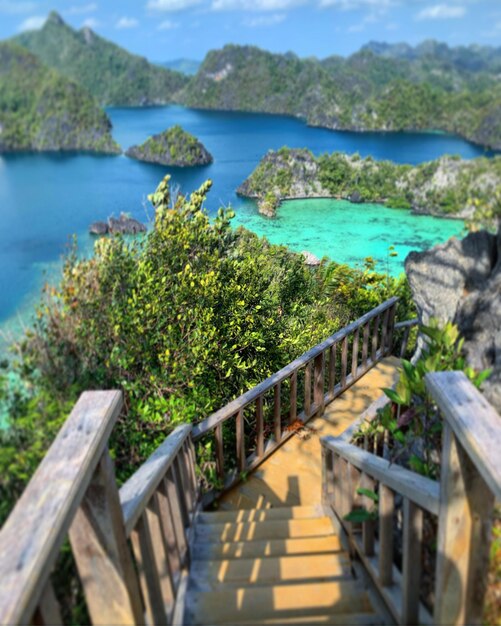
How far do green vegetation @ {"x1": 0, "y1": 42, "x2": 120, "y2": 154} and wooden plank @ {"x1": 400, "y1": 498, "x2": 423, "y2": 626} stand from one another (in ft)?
149

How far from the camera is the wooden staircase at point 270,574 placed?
1858 millimetres

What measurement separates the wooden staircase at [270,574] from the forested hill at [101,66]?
389 feet

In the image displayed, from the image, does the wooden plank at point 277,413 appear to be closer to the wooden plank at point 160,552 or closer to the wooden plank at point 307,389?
the wooden plank at point 307,389

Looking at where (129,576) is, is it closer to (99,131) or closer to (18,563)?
(18,563)

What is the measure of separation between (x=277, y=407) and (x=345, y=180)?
30.7 ft

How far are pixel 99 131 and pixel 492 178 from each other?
187 ft

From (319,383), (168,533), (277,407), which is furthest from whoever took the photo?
(319,383)

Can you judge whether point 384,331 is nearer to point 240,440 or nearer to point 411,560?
point 240,440

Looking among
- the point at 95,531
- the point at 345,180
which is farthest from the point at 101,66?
the point at 95,531

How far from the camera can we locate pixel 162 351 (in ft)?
10.1

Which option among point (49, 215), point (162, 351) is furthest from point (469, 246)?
point (49, 215)

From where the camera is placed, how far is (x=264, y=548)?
232 cm

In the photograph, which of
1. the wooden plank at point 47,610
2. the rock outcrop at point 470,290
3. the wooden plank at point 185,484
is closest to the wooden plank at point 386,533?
the rock outcrop at point 470,290

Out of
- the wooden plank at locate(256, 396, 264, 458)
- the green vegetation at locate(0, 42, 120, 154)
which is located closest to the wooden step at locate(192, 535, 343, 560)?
the wooden plank at locate(256, 396, 264, 458)
